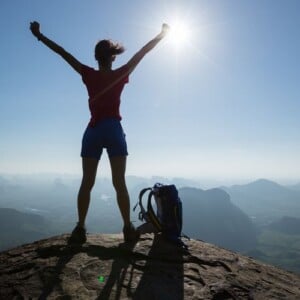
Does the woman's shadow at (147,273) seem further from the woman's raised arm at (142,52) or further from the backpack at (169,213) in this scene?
the woman's raised arm at (142,52)

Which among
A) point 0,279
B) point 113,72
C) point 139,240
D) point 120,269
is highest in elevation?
point 113,72

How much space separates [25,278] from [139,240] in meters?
3.18

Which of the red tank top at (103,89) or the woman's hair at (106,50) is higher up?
the woman's hair at (106,50)

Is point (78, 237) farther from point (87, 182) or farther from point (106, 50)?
point (106, 50)

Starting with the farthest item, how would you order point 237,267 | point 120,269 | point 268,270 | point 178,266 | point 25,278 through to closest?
point 268,270, point 237,267, point 178,266, point 120,269, point 25,278

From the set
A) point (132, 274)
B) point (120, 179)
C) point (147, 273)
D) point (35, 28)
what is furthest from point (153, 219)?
point (35, 28)

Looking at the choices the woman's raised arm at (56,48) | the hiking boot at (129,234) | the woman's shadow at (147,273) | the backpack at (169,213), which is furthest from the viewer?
the backpack at (169,213)

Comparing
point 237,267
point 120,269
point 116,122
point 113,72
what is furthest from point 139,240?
point 113,72

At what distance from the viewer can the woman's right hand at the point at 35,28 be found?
285 inches

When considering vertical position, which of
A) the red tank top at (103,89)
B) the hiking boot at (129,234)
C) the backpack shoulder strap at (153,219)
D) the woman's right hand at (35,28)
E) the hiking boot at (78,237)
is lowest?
the hiking boot at (78,237)

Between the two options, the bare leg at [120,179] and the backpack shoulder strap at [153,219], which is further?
the backpack shoulder strap at [153,219]

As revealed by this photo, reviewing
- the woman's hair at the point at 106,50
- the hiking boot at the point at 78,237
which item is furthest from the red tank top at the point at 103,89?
the hiking boot at the point at 78,237

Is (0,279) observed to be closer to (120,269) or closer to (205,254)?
(120,269)

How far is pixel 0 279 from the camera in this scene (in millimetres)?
5777
